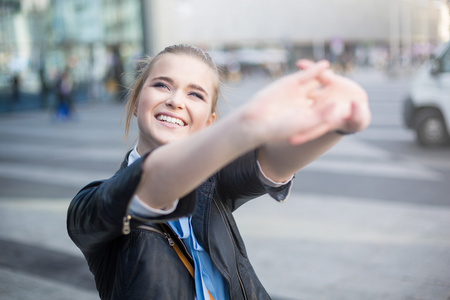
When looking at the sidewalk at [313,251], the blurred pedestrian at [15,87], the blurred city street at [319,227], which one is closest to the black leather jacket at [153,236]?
the blurred city street at [319,227]

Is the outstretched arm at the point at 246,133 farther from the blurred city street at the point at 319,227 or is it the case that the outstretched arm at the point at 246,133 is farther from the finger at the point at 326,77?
the blurred city street at the point at 319,227

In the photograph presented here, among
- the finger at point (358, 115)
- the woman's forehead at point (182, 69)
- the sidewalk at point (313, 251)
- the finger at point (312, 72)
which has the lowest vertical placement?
the sidewalk at point (313, 251)

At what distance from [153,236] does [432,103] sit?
818 cm

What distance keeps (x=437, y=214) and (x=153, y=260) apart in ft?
14.2

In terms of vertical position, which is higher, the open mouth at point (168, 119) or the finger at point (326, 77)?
the finger at point (326, 77)

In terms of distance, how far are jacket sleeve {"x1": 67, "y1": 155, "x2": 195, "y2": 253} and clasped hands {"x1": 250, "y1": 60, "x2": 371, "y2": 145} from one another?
301 millimetres

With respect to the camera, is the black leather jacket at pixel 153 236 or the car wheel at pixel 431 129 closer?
the black leather jacket at pixel 153 236

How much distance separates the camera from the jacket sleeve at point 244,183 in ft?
4.29

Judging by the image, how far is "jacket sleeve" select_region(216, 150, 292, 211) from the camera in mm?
1307

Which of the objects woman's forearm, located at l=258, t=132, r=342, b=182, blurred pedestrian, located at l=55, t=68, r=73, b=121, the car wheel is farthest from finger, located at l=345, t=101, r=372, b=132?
blurred pedestrian, located at l=55, t=68, r=73, b=121

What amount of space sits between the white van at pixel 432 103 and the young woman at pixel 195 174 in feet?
24.9

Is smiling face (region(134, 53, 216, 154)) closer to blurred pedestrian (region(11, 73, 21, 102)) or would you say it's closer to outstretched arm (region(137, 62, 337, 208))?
outstretched arm (region(137, 62, 337, 208))

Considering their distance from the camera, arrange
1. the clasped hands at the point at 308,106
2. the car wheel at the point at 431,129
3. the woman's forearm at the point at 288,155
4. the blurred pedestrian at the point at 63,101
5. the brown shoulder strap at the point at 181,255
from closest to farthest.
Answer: the clasped hands at the point at 308,106 < the woman's forearm at the point at 288,155 < the brown shoulder strap at the point at 181,255 < the car wheel at the point at 431,129 < the blurred pedestrian at the point at 63,101

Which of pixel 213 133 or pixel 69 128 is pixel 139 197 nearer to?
pixel 213 133
